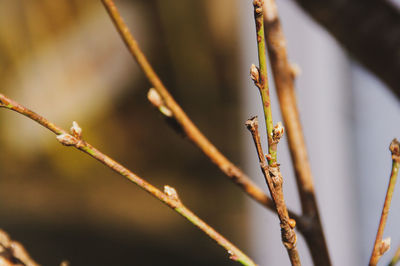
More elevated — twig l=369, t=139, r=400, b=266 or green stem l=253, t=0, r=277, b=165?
green stem l=253, t=0, r=277, b=165

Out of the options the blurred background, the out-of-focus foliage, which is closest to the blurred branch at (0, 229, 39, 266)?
the blurred background

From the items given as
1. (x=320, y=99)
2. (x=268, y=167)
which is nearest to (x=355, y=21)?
(x=268, y=167)

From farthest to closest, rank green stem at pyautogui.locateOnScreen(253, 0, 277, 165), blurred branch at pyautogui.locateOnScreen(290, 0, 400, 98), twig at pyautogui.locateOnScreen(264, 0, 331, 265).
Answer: blurred branch at pyautogui.locateOnScreen(290, 0, 400, 98), twig at pyautogui.locateOnScreen(264, 0, 331, 265), green stem at pyautogui.locateOnScreen(253, 0, 277, 165)

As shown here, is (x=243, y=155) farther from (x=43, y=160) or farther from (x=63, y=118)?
(x=43, y=160)

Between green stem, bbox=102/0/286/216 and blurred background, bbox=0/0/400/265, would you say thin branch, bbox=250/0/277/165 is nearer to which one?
green stem, bbox=102/0/286/216

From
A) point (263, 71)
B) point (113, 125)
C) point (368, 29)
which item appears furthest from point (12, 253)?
point (113, 125)

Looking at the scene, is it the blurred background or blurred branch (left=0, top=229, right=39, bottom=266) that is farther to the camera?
the blurred background

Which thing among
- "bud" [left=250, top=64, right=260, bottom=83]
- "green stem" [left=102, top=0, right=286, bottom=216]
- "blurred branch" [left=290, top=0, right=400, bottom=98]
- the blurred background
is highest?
the blurred background
